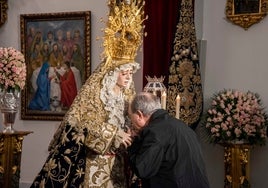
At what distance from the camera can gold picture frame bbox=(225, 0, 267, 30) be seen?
6.05 meters

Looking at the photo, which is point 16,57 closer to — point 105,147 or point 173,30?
point 173,30

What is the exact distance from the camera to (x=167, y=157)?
318 cm

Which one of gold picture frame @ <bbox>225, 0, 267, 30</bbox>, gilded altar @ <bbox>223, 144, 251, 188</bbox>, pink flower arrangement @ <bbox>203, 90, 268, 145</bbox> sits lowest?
gilded altar @ <bbox>223, 144, 251, 188</bbox>

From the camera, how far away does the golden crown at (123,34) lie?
176 inches

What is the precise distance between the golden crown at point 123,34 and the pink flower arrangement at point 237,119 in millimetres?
1539

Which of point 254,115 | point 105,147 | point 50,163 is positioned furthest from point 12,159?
point 254,115

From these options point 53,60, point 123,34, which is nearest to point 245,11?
point 123,34

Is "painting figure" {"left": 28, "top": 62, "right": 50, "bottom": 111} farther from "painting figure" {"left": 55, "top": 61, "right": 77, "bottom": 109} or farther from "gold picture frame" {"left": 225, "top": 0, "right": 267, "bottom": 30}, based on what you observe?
"gold picture frame" {"left": 225, "top": 0, "right": 267, "bottom": 30}

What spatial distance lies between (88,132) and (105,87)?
1.44ft

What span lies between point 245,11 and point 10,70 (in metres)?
2.87

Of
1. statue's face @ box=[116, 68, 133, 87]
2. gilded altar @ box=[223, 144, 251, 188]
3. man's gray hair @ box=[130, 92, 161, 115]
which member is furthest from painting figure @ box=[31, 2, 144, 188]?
gilded altar @ box=[223, 144, 251, 188]

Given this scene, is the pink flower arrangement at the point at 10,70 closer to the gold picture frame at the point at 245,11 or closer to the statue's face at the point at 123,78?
the statue's face at the point at 123,78

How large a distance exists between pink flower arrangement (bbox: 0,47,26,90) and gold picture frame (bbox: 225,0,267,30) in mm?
2585

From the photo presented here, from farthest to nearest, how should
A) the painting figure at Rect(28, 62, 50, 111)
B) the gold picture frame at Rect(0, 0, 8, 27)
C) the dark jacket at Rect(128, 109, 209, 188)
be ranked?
the gold picture frame at Rect(0, 0, 8, 27) < the painting figure at Rect(28, 62, 50, 111) < the dark jacket at Rect(128, 109, 209, 188)
